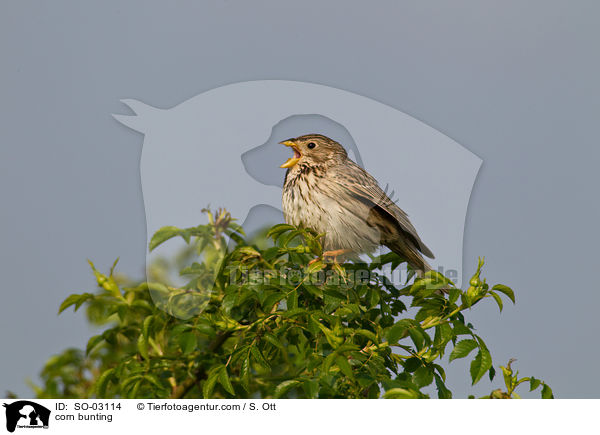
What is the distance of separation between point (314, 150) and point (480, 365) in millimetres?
1341

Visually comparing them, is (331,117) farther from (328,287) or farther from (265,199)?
(328,287)

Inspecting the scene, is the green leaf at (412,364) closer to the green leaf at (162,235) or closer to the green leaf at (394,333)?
the green leaf at (394,333)

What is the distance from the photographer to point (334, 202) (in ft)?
9.05

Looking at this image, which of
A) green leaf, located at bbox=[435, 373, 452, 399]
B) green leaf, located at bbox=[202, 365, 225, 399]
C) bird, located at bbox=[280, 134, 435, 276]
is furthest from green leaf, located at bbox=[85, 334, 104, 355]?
green leaf, located at bbox=[435, 373, 452, 399]

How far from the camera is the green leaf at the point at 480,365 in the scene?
1.81 meters

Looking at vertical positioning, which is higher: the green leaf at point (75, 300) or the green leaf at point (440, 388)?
the green leaf at point (75, 300)

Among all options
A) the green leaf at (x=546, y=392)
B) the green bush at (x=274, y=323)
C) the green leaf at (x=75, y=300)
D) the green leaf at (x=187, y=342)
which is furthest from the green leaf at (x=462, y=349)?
the green leaf at (x=75, y=300)

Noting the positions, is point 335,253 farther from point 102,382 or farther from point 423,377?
point 102,382

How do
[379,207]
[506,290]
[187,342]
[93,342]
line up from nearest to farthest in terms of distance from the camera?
[506,290] < [187,342] < [93,342] < [379,207]
